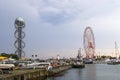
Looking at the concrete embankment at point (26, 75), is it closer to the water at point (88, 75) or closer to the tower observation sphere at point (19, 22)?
the water at point (88, 75)

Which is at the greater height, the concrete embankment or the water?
the concrete embankment

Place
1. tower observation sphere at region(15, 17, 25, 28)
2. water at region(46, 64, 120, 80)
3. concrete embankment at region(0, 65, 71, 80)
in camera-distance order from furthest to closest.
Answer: tower observation sphere at region(15, 17, 25, 28)
water at region(46, 64, 120, 80)
concrete embankment at region(0, 65, 71, 80)

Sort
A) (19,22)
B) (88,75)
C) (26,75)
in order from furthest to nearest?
(19,22)
(88,75)
(26,75)

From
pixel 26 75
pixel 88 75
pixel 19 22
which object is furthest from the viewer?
pixel 19 22

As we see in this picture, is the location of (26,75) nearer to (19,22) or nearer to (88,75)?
(88,75)

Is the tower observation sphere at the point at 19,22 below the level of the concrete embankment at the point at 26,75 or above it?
above

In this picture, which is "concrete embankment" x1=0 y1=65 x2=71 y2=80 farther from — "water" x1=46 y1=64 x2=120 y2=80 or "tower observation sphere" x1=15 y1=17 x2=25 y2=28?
"tower observation sphere" x1=15 y1=17 x2=25 y2=28

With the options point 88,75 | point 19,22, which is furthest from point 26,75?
point 19,22

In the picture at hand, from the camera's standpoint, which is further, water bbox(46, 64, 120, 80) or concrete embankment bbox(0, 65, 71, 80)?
water bbox(46, 64, 120, 80)

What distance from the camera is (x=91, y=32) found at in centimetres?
19175

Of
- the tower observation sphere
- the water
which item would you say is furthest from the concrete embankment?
the tower observation sphere

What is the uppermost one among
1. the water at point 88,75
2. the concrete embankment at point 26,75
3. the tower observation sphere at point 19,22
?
the tower observation sphere at point 19,22

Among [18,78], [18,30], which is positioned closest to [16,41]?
[18,30]

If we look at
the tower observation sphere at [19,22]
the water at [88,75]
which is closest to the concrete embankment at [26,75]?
the water at [88,75]
